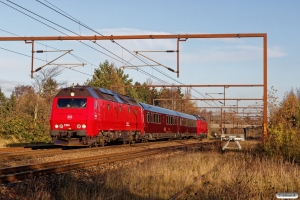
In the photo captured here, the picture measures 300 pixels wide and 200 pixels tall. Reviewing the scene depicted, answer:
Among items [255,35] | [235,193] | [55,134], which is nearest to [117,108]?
[55,134]

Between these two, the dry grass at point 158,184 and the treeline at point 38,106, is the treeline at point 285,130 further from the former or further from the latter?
the treeline at point 38,106

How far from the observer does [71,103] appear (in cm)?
2450

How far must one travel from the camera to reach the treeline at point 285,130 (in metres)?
19.1

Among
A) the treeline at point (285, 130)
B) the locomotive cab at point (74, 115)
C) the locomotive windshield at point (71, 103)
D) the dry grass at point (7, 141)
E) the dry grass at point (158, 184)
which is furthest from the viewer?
the dry grass at point (7, 141)

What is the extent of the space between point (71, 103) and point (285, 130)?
1124 centimetres

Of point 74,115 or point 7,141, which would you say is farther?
point 7,141

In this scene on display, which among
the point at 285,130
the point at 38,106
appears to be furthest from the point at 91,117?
the point at 38,106

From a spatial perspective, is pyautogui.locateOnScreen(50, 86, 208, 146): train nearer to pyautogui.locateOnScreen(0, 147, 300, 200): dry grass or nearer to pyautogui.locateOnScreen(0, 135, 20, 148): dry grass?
pyautogui.locateOnScreen(0, 135, 20, 148): dry grass

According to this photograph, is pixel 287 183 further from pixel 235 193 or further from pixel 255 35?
pixel 255 35

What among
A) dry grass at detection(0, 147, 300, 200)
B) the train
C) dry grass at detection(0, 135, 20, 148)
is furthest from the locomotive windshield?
dry grass at detection(0, 147, 300, 200)

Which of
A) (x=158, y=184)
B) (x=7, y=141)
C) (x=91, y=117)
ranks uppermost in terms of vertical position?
(x=91, y=117)

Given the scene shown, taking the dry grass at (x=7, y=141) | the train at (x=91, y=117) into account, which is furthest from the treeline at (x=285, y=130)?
the dry grass at (x=7, y=141)

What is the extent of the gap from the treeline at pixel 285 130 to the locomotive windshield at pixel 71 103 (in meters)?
9.78

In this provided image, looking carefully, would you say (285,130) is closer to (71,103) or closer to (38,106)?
(71,103)
